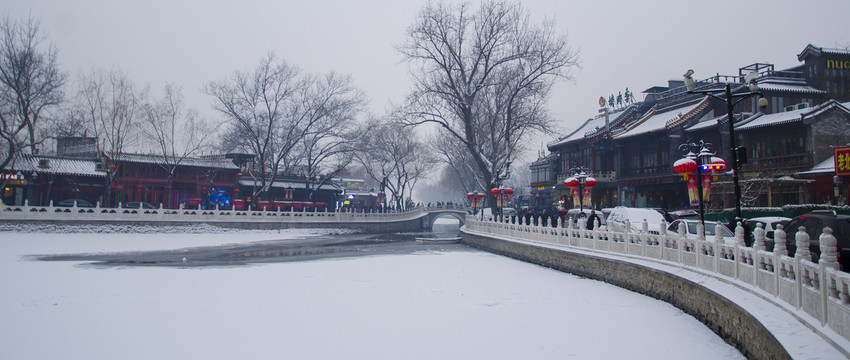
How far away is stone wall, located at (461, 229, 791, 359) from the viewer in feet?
23.0

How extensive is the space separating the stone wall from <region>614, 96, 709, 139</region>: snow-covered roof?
52.1 feet

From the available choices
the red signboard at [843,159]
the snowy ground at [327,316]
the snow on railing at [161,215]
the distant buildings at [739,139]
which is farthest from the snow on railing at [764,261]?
the snow on railing at [161,215]

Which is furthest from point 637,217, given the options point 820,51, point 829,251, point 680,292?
point 820,51

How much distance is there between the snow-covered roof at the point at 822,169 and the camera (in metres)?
24.6

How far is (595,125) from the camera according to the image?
147 ft

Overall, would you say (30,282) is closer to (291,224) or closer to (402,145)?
(291,224)

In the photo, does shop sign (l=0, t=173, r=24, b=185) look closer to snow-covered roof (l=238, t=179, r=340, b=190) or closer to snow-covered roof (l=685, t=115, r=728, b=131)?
snow-covered roof (l=238, t=179, r=340, b=190)

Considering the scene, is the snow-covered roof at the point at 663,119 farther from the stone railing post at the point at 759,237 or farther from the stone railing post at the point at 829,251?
the stone railing post at the point at 829,251

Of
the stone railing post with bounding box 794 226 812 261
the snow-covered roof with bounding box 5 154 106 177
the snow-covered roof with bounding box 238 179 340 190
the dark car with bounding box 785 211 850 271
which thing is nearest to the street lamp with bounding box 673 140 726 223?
the dark car with bounding box 785 211 850 271

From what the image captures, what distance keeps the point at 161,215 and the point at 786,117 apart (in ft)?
113

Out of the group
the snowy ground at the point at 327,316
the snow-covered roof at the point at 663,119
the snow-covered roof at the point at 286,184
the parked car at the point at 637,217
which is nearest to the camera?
the snowy ground at the point at 327,316

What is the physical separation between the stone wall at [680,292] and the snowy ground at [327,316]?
0.23 meters

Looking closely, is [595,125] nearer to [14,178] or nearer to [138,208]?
[138,208]

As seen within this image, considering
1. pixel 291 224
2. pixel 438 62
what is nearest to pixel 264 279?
pixel 438 62
